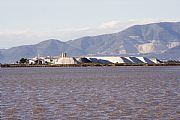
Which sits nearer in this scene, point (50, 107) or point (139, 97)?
point (50, 107)

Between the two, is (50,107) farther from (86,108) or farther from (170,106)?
(170,106)

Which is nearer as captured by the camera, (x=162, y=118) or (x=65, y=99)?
(x=162, y=118)

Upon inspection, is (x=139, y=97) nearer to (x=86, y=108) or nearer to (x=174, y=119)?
(x=86, y=108)

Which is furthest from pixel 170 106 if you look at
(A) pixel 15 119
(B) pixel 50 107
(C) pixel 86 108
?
(A) pixel 15 119

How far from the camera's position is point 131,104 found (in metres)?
26.9

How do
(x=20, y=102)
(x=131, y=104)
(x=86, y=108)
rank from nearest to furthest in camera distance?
(x=86, y=108)
(x=131, y=104)
(x=20, y=102)

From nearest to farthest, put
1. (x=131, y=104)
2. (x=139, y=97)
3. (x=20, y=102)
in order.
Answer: (x=131, y=104), (x=20, y=102), (x=139, y=97)

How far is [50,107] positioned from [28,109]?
122 centimetres

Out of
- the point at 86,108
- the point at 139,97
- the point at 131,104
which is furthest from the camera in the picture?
the point at 139,97

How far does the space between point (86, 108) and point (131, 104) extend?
2.79 metres

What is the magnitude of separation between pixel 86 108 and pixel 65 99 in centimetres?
527

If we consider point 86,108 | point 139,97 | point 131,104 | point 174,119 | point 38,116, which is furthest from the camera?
point 139,97

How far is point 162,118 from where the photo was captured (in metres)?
21.6

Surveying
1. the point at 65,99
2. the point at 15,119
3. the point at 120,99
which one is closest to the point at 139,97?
the point at 120,99
